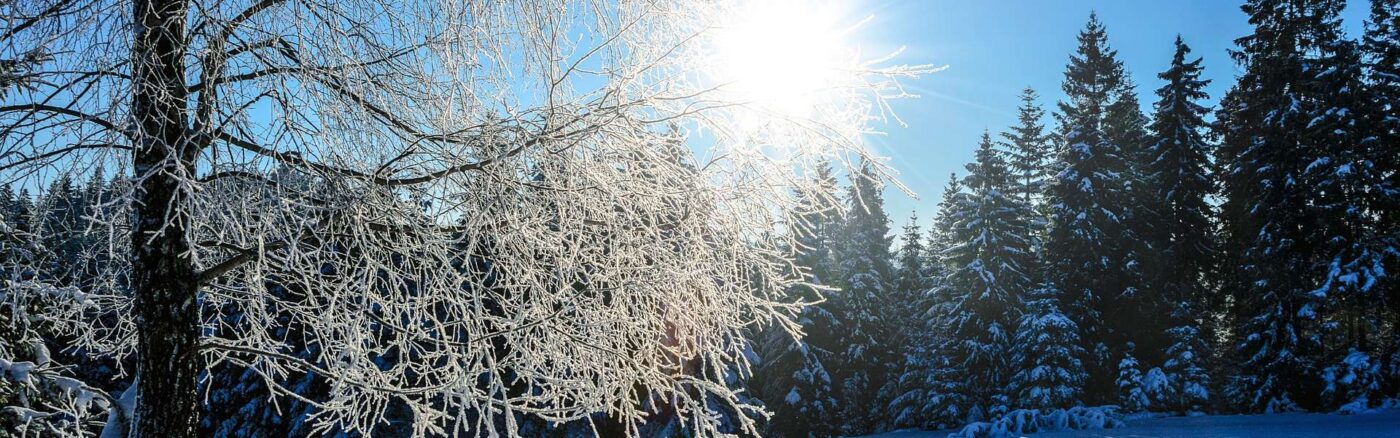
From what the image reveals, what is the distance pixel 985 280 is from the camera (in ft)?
80.4

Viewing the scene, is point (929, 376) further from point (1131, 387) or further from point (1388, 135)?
point (1388, 135)

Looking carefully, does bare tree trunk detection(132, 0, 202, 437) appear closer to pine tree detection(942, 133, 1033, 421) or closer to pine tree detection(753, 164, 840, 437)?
pine tree detection(753, 164, 840, 437)

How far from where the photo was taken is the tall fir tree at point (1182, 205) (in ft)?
76.5

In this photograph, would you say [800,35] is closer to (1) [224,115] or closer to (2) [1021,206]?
(1) [224,115]

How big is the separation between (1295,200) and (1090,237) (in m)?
5.22

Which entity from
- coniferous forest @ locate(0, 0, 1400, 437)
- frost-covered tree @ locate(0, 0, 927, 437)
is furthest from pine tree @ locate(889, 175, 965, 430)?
frost-covered tree @ locate(0, 0, 927, 437)

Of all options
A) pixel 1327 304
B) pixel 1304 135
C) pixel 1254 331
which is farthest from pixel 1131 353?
pixel 1304 135

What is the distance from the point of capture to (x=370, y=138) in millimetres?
2967

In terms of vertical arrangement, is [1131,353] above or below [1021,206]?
below

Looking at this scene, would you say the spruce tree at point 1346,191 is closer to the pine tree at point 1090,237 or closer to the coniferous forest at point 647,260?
the coniferous forest at point 647,260

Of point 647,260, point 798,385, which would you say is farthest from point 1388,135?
point 647,260

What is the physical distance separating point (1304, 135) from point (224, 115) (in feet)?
83.6

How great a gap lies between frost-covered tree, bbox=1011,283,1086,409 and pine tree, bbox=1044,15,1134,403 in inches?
44.1

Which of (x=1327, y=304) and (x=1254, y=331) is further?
(x=1254, y=331)
